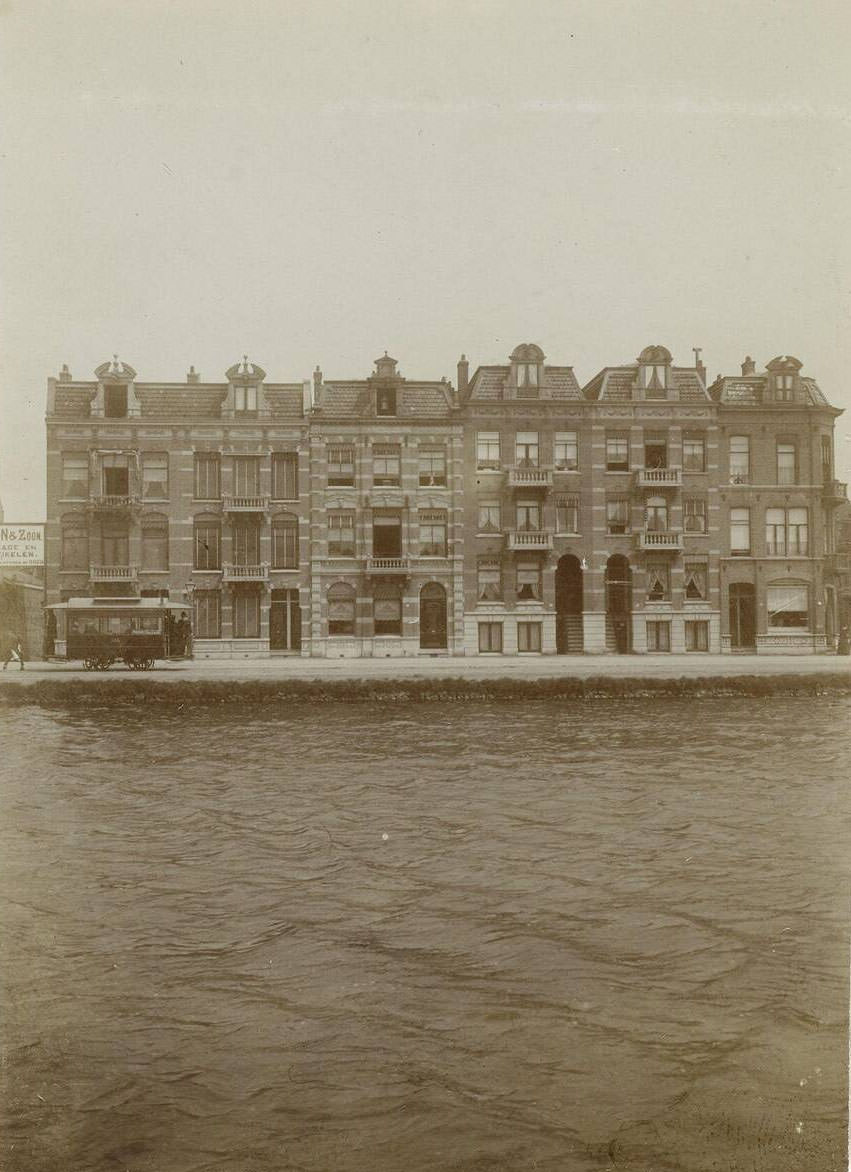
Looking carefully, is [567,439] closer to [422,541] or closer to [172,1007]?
[422,541]

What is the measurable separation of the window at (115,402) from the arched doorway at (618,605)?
58.1 feet

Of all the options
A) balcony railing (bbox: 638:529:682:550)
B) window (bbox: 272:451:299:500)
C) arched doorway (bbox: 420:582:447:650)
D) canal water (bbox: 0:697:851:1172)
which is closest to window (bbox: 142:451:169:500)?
window (bbox: 272:451:299:500)

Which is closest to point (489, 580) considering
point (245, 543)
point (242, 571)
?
point (245, 543)

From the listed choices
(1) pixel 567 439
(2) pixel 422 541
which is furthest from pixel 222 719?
(1) pixel 567 439

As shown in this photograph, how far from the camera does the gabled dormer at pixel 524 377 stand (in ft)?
106

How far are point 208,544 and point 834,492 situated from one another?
15.1 metres

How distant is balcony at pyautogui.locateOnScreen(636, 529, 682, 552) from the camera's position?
29.7 metres

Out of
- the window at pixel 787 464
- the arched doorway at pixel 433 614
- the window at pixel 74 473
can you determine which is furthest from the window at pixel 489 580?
the window at pixel 74 473

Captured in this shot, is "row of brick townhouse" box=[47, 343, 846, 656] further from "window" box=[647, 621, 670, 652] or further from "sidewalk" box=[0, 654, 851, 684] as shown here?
"sidewalk" box=[0, 654, 851, 684]

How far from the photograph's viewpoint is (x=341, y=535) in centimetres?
3189

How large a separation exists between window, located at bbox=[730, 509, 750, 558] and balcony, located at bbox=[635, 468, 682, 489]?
16.9 feet

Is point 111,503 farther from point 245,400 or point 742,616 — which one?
point 742,616

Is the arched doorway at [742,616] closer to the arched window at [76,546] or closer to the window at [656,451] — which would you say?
the window at [656,451]

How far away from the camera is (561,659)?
28.9m
